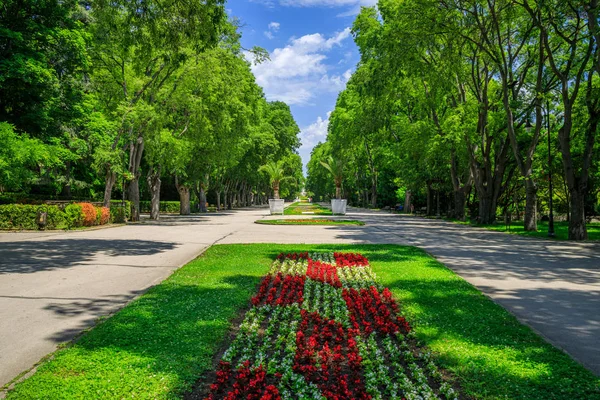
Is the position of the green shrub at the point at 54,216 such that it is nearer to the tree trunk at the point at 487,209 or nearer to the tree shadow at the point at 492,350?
the tree shadow at the point at 492,350

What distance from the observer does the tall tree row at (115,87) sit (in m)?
13.6

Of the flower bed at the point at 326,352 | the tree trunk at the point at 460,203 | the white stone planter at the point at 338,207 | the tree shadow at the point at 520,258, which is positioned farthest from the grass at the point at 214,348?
the white stone planter at the point at 338,207

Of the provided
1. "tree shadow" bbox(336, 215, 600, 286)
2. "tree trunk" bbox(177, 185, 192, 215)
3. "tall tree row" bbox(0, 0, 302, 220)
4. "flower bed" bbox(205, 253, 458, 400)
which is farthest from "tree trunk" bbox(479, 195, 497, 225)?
"tree trunk" bbox(177, 185, 192, 215)

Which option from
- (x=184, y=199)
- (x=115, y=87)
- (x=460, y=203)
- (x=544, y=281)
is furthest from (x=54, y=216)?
(x=460, y=203)

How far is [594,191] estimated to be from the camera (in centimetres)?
3334

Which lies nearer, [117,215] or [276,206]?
[117,215]

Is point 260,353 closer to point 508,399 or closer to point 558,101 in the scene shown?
point 508,399

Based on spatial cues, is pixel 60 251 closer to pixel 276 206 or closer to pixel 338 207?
pixel 276 206

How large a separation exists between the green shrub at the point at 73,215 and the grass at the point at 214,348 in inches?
639

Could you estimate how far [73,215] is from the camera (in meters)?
21.8

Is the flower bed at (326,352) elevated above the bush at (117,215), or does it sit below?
below

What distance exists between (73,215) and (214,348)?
20163 mm

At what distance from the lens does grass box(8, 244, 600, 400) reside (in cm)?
384

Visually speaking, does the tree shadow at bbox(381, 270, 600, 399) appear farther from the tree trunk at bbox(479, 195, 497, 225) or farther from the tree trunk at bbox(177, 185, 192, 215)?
the tree trunk at bbox(177, 185, 192, 215)
